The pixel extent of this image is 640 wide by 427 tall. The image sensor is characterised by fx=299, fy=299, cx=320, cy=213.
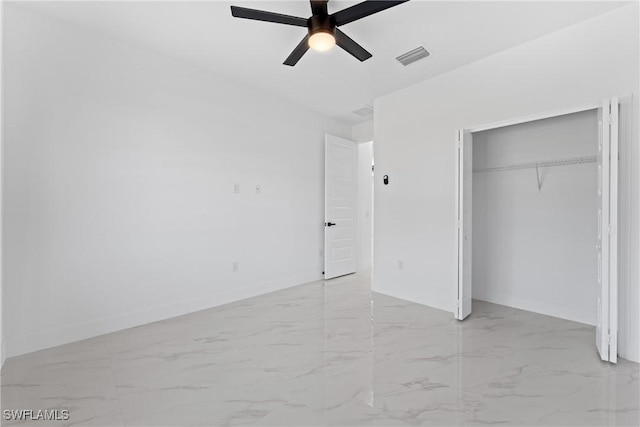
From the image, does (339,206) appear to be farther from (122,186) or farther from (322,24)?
(322,24)

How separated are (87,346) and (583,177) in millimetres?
4969

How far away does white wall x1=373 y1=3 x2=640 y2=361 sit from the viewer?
2.38 meters

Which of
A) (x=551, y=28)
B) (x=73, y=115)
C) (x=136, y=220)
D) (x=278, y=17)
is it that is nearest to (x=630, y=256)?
(x=551, y=28)

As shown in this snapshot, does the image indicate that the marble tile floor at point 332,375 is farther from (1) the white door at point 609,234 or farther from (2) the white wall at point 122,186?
(2) the white wall at point 122,186

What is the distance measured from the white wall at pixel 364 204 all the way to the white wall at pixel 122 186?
6.71 ft

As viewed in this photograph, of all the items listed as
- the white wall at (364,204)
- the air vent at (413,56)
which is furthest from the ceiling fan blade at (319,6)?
the white wall at (364,204)

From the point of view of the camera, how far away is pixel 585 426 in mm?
1614

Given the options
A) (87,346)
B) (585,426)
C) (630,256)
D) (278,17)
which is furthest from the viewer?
(87,346)

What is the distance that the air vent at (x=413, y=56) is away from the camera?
298cm

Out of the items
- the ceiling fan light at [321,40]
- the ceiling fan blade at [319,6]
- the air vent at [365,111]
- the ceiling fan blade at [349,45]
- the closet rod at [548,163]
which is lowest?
the closet rod at [548,163]

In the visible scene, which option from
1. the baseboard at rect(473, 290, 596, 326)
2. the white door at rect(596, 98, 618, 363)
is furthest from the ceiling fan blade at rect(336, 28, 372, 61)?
the baseboard at rect(473, 290, 596, 326)

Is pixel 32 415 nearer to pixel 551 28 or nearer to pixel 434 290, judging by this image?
pixel 434 290

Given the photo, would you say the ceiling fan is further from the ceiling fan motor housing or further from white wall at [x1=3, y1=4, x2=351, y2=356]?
white wall at [x1=3, y1=4, x2=351, y2=356]

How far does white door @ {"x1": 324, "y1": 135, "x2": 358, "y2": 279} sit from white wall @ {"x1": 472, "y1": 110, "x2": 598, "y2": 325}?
6.79ft
